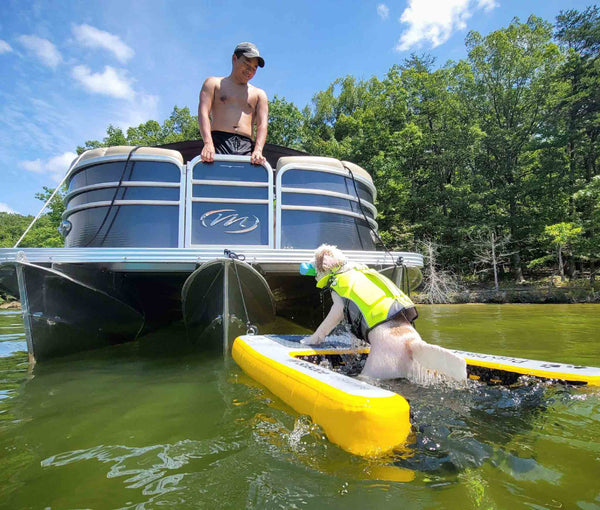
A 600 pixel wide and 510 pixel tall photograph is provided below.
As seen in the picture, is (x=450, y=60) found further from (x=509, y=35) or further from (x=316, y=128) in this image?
(x=316, y=128)

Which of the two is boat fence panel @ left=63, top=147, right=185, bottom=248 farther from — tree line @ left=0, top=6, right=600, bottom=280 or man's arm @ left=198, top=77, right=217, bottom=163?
tree line @ left=0, top=6, right=600, bottom=280

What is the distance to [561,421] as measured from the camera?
218cm

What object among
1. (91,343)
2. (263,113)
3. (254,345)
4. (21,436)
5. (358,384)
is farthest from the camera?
(263,113)

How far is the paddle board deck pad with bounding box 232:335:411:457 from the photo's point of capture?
1.71 metres

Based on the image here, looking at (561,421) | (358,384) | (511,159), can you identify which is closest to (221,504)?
(358,384)

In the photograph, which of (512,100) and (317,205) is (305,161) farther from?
(512,100)

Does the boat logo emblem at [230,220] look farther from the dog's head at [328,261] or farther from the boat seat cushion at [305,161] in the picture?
the dog's head at [328,261]

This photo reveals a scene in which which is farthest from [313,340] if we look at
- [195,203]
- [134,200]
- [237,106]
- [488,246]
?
[488,246]

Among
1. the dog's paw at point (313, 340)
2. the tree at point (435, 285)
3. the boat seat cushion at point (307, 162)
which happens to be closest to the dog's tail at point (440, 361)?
the dog's paw at point (313, 340)

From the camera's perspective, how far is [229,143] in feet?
18.3

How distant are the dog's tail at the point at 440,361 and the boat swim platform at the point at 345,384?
61 cm

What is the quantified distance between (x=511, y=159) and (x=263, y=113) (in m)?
28.1

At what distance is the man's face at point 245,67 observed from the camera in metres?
5.22

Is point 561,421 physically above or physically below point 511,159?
below
